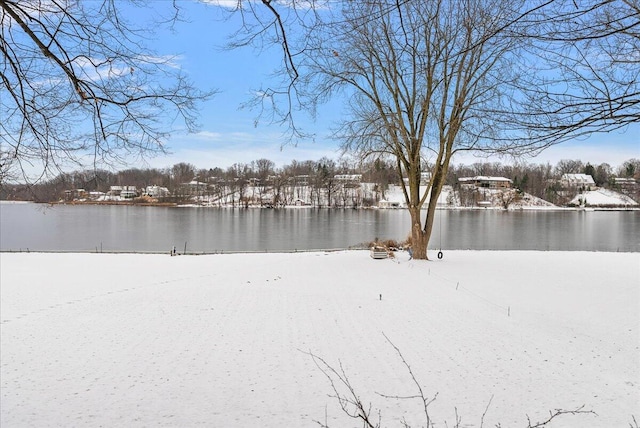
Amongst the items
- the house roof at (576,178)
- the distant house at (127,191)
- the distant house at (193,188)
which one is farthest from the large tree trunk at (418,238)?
the distant house at (193,188)

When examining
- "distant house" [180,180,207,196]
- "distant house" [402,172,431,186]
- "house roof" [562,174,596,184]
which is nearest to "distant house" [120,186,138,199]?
"distant house" [402,172,431,186]

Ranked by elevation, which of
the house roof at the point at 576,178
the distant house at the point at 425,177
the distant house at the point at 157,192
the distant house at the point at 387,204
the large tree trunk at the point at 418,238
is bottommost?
the large tree trunk at the point at 418,238

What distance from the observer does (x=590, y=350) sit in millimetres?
6320

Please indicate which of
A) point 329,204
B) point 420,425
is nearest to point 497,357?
point 420,425

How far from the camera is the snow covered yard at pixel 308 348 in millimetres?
4562

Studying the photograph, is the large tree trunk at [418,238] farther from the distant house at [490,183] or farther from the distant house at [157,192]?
the distant house at [490,183]

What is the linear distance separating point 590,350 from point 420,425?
3.77m

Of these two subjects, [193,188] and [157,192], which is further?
[193,188]

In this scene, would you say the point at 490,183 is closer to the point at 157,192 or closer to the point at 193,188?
the point at 193,188

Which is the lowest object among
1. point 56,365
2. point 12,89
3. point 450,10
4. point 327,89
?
point 56,365

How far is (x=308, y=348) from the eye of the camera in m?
6.33

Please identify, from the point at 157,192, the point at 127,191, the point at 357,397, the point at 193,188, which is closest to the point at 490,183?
the point at 193,188

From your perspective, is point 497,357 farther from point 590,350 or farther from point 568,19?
point 568,19

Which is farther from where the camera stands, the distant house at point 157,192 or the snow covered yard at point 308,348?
the distant house at point 157,192
